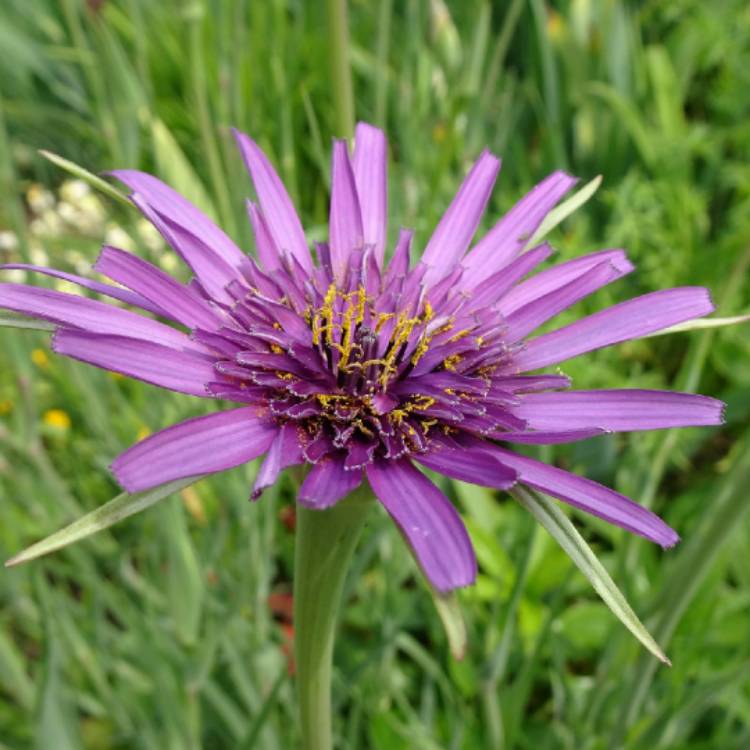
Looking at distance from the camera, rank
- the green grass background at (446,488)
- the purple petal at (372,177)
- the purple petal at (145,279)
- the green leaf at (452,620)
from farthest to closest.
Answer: the green grass background at (446,488) → the purple petal at (372,177) → the purple petal at (145,279) → the green leaf at (452,620)

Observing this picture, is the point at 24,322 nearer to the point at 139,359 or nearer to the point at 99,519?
the point at 139,359

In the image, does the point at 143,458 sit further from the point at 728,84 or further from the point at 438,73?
the point at 728,84

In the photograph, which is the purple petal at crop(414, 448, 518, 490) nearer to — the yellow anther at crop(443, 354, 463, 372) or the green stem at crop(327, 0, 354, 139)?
the yellow anther at crop(443, 354, 463, 372)

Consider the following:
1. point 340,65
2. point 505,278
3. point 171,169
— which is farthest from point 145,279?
point 171,169

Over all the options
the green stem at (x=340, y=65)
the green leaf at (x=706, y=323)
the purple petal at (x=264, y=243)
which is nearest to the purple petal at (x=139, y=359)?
the purple petal at (x=264, y=243)

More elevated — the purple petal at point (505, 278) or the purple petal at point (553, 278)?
the purple petal at point (505, 278)

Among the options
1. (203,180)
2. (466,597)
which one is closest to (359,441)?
(466,597)

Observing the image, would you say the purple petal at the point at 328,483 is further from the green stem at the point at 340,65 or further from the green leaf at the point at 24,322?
the green stem at the point at 340,65
